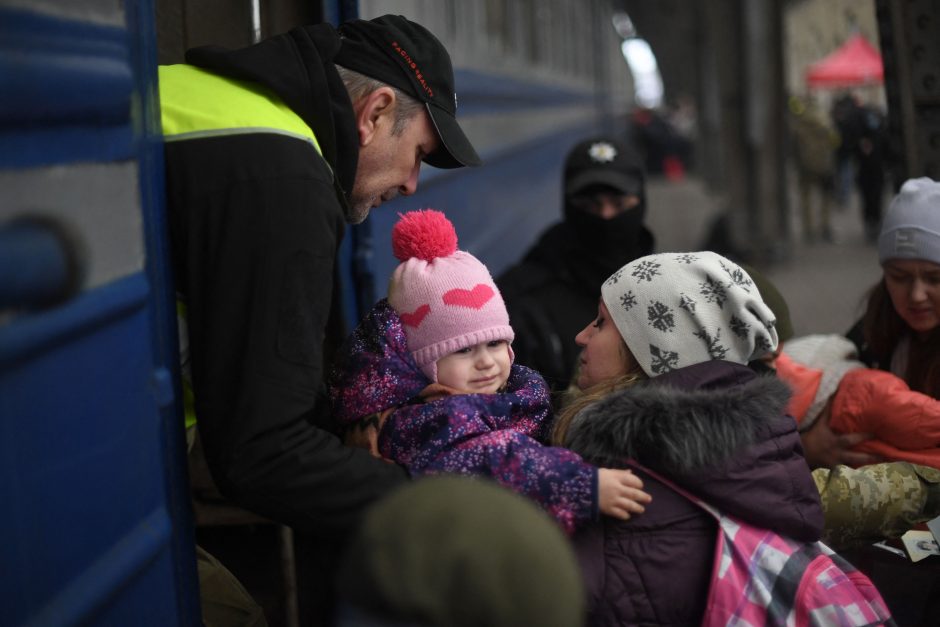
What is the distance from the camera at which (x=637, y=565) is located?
195 cm

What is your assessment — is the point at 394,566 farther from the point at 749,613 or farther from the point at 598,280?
the point at 598,280

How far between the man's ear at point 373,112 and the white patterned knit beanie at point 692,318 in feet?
1.91

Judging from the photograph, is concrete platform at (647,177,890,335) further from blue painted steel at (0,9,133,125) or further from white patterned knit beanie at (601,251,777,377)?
blue painted steel at (0,9,133,125)

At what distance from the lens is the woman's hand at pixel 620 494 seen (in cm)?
191

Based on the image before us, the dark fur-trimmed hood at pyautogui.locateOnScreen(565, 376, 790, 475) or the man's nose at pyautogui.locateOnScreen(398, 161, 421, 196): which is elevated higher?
the man's nose at pyautogui.locateOnScreen(398, 161, 421, 196)

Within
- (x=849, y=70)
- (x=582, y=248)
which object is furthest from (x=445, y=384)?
(x=849, y=70)

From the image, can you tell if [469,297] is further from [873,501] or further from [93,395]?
[873,501]

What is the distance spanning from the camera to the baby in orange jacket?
8.62 feet

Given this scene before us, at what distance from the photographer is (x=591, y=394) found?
2205 millimetres

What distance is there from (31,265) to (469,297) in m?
0.91

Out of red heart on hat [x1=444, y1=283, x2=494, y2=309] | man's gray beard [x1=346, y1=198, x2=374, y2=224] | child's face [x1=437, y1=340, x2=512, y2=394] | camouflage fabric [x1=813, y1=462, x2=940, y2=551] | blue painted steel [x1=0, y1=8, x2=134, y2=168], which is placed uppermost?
Result: blue painted steel [x1=0, y1=8, x2=134, y2=168]

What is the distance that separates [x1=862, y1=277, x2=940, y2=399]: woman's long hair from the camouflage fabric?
1.66 feet

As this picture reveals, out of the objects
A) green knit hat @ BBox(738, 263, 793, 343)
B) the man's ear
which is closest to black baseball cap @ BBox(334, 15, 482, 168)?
the man's ear

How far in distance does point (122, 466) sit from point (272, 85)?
0.73 meters
